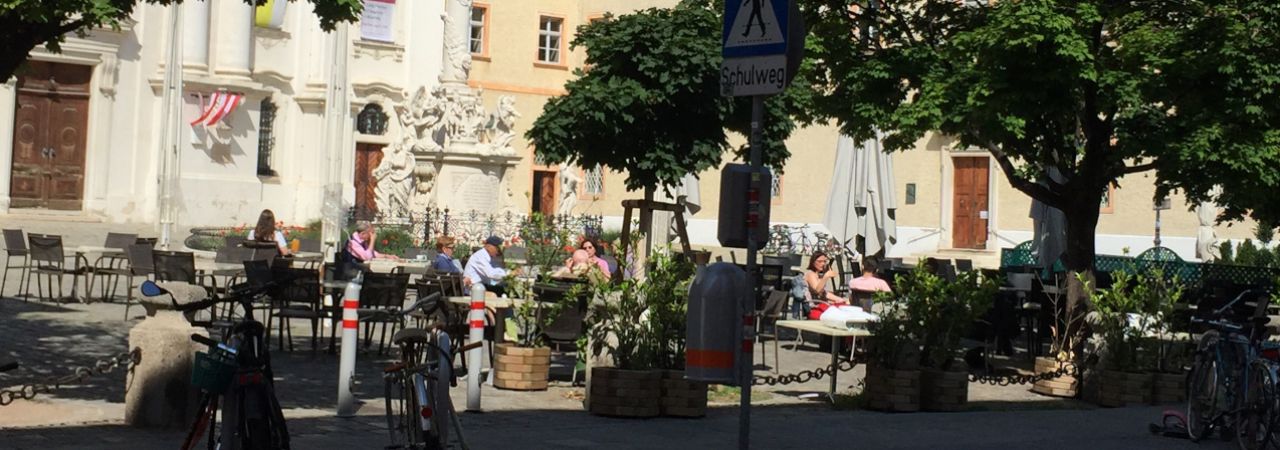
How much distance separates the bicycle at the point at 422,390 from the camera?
9391mm

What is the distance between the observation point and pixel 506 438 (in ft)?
36.4

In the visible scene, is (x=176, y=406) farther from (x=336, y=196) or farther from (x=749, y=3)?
(x=336, y=196)

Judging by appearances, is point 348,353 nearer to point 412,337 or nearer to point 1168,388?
point 412,337

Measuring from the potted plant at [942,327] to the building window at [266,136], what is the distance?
3074 cm

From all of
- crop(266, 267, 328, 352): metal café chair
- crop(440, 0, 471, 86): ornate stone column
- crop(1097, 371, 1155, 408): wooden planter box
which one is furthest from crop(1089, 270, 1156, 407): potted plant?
crop(440, 0, 471, 86): ornate stone column

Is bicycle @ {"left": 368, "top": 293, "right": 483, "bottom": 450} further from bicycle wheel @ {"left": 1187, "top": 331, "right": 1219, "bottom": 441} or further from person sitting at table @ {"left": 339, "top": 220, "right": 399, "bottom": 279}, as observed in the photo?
person sitting at table @ {"left": 339, "top": 220, "right": 399, "bottom": 279}

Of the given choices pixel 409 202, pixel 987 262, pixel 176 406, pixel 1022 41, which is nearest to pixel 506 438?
pixel 176 406

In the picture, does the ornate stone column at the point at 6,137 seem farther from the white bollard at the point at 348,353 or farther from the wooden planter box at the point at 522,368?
the white bollard at the point at 348,353

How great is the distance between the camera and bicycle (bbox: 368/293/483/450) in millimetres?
9391

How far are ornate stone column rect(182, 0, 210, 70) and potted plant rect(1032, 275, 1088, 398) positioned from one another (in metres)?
25.4

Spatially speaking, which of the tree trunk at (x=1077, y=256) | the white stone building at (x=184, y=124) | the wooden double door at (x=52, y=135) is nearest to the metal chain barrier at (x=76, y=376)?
the tree trunk at (x=1077, y=256)

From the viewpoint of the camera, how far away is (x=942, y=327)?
45.9 feet

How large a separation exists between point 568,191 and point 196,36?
35.5 feet

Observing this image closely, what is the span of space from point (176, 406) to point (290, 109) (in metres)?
33.3
